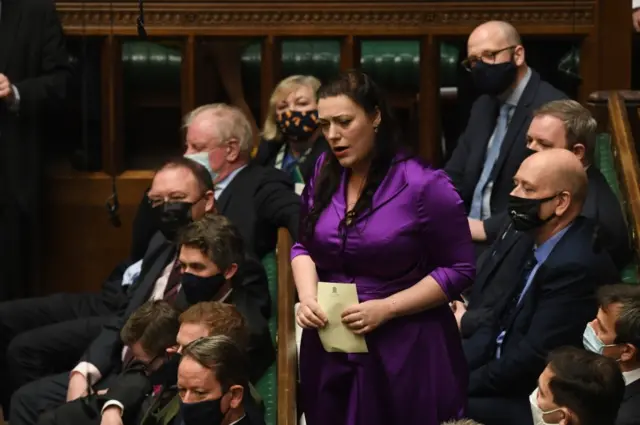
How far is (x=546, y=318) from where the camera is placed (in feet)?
16.1

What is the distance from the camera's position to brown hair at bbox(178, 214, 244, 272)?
5.19 m

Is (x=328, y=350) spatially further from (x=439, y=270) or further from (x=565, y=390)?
(x=565, y=390)

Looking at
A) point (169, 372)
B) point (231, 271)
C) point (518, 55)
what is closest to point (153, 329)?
point (169, 372)

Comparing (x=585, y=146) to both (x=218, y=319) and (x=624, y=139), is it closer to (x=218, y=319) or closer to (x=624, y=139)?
(x=624, y=139)

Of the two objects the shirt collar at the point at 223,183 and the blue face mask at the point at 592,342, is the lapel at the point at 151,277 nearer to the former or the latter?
the shirt collar at the point at 223,183

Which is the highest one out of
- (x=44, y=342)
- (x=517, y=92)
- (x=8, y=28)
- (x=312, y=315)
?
(x=8, y=28)

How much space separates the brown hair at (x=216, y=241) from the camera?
5.19m

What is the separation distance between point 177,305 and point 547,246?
1.22m

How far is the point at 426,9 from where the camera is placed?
6.98 meters

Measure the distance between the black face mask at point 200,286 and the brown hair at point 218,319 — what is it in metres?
0.27

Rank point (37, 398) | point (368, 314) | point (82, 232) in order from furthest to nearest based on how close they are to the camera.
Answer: point (82, 232)
point (37, 398)
point (368, 314)

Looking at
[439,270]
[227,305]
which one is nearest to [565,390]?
[439,270]

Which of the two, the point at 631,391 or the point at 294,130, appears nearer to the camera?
the point at 631,391

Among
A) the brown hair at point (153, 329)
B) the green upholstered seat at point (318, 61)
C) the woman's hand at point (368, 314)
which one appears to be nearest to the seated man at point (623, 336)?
the woman's hand at point (368, 314)
